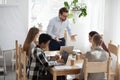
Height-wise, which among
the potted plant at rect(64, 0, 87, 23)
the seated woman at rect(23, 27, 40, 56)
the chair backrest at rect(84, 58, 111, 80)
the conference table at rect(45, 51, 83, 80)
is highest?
the potted plant at rect(64, 0, 87, 23)

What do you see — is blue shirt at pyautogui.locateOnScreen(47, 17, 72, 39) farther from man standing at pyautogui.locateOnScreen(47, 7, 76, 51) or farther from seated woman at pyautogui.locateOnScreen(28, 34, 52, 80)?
seated woman at pyautogui.locateOnScreen(28, 34, 52, 80)

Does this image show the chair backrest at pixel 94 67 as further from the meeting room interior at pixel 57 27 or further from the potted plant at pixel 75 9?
the potted plant at pixel 75 9

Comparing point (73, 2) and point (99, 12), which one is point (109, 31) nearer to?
point (99, 12)

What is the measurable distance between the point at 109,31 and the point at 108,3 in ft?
1.84

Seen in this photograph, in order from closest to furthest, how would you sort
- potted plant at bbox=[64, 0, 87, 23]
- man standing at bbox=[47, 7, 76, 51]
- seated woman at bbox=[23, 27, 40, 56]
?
seated woman at bbox=[23, 27, 40, 56] < man standing at bbox=[47, 7, 76, 51] < potted plant at bbox=[64, 0, 87, 23]

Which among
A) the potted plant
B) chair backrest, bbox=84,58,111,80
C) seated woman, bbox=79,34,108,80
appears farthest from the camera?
the potted plant

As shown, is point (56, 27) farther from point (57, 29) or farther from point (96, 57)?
point (96, 57)

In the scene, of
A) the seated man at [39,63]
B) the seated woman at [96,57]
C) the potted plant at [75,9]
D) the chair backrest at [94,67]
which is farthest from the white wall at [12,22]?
the chair backrest at [94,67]

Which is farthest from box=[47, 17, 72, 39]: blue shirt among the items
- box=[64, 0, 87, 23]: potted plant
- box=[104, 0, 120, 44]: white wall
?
box=[104, 0, 120, 44]: white wall

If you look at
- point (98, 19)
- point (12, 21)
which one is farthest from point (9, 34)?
point (98, 19)

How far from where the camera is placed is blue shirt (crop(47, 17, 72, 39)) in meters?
4.77

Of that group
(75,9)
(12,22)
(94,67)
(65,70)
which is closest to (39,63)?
(65,70)

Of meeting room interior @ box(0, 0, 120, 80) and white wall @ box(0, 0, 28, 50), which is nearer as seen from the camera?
meeting room interior @ box(0, 0, 120, 80)

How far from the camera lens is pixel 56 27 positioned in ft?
15.8
